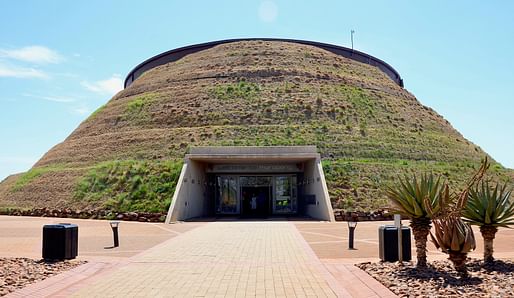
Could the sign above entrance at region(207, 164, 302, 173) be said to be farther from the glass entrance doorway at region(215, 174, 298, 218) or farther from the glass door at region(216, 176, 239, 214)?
the glass door at region(216, 176, 239, 214)

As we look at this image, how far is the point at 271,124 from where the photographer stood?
37.3 meters

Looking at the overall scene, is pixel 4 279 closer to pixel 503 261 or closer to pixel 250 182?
pixel 503 261

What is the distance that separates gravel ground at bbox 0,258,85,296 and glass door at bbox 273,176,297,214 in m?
24.1

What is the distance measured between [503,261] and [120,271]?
8.16 m

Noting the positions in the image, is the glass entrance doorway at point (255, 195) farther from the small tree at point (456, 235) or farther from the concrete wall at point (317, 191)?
the small tree at point (456, 235)

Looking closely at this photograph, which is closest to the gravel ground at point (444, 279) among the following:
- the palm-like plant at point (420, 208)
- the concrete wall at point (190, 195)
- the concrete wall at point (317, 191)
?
the palm-like plant at point (420, 208)

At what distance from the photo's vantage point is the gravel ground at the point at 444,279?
24.2ft

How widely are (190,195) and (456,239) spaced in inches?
867

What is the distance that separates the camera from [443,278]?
27.5 feet

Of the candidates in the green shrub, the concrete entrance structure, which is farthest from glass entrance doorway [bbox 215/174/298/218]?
the green shrub

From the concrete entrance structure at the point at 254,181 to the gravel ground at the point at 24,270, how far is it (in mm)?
17499

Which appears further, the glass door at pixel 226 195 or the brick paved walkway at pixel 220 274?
the glass door at pixel 226 195

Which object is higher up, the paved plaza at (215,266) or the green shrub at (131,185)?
the green shrub at (131,185)

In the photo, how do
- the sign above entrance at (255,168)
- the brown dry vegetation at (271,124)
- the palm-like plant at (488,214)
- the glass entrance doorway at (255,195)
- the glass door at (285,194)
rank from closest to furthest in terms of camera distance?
1. the palm-like plant at (488,214)
2. the sign above entrance at (255,168)
3. the brown dry vegetation at (271,124)
4. the glass door at (285,194)
5. the glass entrance doorway at (255,195)
